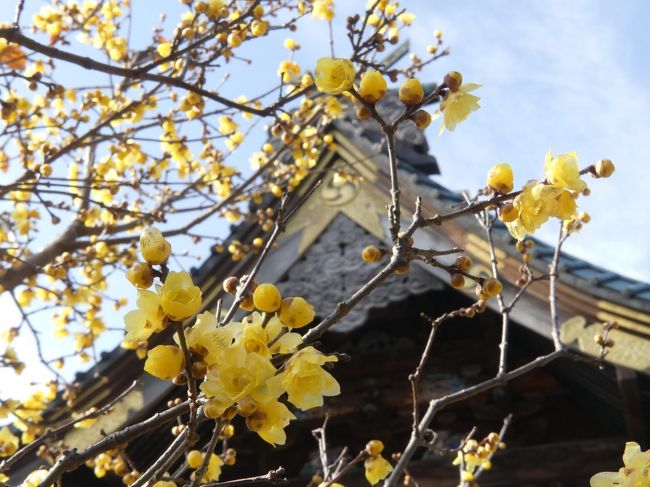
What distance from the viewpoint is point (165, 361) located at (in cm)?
137

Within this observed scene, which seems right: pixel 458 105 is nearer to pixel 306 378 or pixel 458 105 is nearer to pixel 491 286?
pixel 491 286

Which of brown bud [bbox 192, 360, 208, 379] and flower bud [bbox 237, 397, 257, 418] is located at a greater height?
brown bud [bbox 192, 360, 208, 379]

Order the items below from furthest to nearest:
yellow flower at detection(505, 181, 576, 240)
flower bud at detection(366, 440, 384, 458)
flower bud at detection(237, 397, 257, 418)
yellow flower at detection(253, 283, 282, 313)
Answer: flower bud at detection(366, 440, 384, 458), yellow flower at detection(505, 181, 576, 240), yellow flower at detection(253, 283, 282, 313), flower bud at detection(237, 397, 257, 418)

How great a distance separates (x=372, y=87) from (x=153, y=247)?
618 millimetres

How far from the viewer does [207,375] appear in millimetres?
1380

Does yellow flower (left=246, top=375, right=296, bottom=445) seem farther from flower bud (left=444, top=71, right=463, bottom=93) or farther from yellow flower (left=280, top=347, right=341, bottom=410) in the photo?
flower bud (left=444, top=71, right=463, bottom=93)

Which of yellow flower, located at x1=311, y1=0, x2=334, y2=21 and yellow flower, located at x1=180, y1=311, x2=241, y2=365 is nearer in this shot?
yellow flower, located at x1=180, y1=311, x2=241, y2=365

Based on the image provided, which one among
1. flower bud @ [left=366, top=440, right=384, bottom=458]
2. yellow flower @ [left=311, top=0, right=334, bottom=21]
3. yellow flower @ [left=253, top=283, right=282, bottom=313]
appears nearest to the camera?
yellow flower @ [left=253, top=283, right=282, bottom=313]

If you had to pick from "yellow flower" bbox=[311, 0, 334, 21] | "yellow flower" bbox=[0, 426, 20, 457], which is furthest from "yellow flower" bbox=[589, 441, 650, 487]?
"yellow flower" bbox=[311, 0, 334, 21]

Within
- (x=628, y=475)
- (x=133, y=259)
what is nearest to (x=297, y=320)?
(x=628, y=475)

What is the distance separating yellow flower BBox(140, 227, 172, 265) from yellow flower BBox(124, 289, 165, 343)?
0.07m

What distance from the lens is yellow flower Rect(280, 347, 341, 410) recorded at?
1445 millimetres

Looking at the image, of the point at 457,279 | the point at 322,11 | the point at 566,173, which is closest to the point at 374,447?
the point at 457,279

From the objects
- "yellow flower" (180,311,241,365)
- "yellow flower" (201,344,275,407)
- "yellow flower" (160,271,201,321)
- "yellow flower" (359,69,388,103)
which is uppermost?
"yellow flower" (359,69,388,103)
